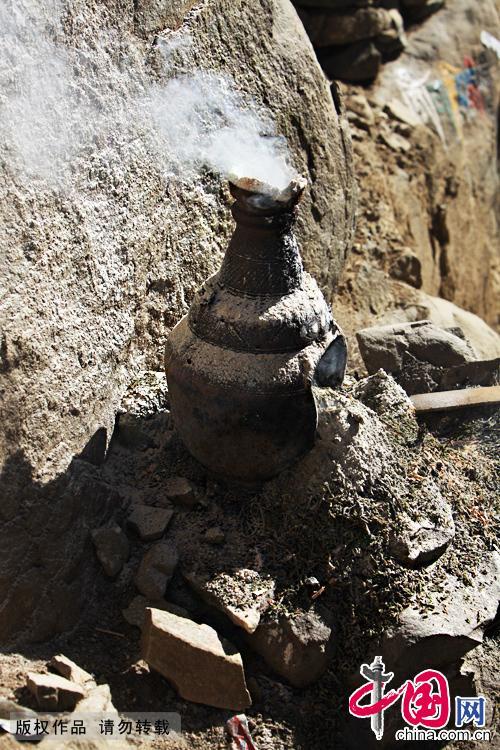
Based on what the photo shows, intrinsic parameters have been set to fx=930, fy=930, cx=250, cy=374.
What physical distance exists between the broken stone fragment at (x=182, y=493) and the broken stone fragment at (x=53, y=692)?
1.08 meters

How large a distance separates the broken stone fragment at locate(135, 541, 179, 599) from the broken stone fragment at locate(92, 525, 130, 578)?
0.09 meters

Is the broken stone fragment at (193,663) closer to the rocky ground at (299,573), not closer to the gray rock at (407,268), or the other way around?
the rocky ground at (299,573)

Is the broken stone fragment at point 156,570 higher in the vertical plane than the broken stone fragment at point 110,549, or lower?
lower

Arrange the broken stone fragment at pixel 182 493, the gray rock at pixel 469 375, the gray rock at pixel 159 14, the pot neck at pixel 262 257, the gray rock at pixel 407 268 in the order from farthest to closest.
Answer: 1. the gray rock at pixel 407 268
2. the gray rock at pixel 469 375
3. the gray rock at pixel 159 14
4. the broken stone fragment at pixel 182 493
5. the pot neck at pixel 262 257

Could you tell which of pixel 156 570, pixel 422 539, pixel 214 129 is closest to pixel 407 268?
pixel 214 129

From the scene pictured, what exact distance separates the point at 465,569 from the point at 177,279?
2085mm

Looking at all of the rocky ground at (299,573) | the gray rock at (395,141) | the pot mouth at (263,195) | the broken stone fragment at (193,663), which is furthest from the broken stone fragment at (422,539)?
the gray rock at (395,141)

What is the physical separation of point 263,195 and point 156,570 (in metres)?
1.66

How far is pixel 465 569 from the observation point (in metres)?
4.21

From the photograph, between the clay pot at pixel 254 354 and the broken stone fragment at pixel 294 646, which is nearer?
the broken stone fragment at pixel 294 646

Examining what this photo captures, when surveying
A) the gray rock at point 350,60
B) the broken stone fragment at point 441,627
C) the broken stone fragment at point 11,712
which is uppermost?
the gray rock at point 350,60

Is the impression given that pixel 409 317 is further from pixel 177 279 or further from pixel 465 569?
pixel 465 569

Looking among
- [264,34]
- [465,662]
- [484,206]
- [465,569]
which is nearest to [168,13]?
[264,34]

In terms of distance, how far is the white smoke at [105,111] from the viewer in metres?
3.79
